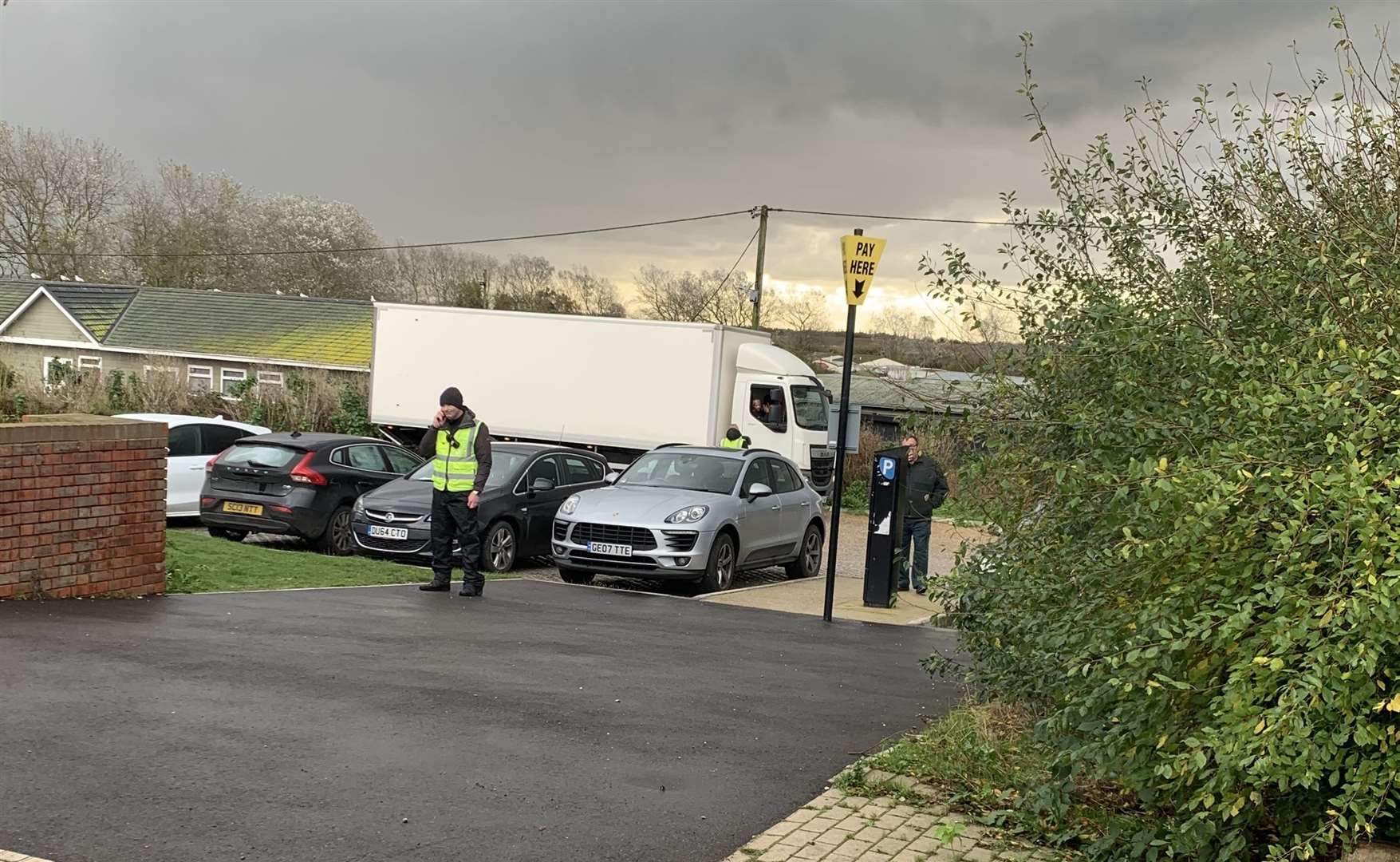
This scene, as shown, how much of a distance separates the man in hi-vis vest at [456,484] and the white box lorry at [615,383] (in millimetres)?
16037

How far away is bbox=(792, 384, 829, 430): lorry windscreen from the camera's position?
29203mm

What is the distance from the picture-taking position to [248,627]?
31.2 ft

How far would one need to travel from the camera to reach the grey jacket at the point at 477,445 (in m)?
12.6

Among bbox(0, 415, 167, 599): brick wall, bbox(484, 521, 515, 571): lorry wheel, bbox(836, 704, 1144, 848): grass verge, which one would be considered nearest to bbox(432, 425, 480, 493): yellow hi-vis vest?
bbox(0, 415, 167, 599): brick wall

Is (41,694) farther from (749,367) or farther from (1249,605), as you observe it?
(749,367)

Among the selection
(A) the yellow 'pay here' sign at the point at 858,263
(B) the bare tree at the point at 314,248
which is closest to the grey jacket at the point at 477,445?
(A) the yellow 'pay here' sign at the point at 858,263

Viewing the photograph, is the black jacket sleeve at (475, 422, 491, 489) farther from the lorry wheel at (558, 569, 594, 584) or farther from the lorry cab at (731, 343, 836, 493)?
the lorry cab at (731, 343, 836, 493)

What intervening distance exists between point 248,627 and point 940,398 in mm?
5252

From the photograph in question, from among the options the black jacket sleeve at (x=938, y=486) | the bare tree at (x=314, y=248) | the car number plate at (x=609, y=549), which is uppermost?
the bare tree at (x=314, y=248)

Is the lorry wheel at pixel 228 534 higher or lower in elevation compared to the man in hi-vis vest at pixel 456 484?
lower

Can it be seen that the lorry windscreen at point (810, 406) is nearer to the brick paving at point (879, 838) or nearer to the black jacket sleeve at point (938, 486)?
the black jacket sleeve at point (938, 486)

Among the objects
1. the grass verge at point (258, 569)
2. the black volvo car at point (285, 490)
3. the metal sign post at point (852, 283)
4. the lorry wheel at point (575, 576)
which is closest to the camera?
the grass verge at point (258, 569)

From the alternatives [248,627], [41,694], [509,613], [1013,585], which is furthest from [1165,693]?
[509,613]

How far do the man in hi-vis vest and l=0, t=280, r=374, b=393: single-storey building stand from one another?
1294 inches
